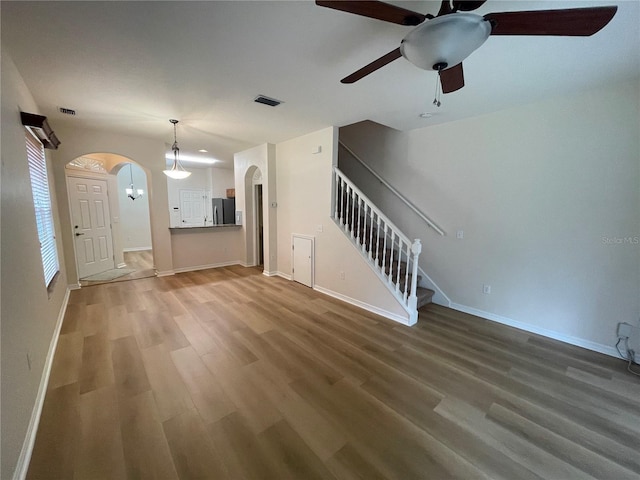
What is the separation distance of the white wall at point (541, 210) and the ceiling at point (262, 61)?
0.31 meters

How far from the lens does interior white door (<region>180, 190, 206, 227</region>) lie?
333 inches

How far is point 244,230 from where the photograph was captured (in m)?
5.98

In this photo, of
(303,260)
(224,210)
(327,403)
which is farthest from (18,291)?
(224,210)

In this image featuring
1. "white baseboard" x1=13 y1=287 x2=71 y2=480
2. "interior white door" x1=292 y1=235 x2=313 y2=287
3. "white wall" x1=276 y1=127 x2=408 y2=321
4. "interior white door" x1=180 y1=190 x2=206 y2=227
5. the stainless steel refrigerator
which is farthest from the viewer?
"interior white door" x1=180 y1=190 x2=206 y2=227

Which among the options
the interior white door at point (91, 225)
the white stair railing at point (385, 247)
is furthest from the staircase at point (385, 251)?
the interior white door at point (91, 225)

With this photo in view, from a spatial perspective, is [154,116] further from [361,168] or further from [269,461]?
[269,461]

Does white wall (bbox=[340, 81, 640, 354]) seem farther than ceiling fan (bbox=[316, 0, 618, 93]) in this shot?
Yes

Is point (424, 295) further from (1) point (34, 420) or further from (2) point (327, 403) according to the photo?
(1) point (34, 420)

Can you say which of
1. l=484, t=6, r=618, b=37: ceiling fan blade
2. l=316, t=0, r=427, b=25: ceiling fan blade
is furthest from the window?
l=484, t=6, r=618, b=37: ceiling fan blade

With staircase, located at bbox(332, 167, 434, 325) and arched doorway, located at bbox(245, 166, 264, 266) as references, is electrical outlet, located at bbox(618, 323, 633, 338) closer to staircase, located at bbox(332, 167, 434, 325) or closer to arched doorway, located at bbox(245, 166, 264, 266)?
staircase, located at bbox(332, 167, 434, 325)

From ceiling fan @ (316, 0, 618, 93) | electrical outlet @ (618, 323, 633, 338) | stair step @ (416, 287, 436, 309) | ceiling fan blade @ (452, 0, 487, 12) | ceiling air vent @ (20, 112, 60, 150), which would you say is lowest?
stair step @ (416, 287, 436, 309)

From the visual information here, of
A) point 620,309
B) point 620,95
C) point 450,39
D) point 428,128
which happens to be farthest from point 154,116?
point 620,309

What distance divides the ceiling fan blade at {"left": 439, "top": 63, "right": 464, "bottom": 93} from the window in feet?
12.5

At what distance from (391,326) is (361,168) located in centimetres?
299
